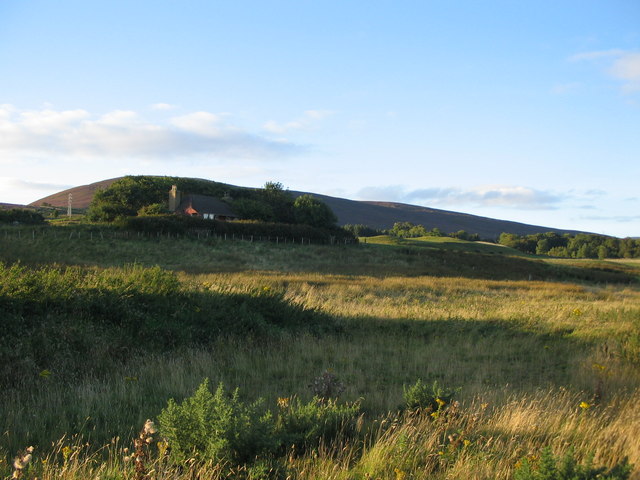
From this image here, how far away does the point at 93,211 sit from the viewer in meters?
69.0

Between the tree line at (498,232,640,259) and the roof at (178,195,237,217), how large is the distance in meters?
58.4

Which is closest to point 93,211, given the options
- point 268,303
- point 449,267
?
point 449,267

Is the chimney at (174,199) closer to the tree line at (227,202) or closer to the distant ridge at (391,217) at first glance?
the tree line at (227,202)

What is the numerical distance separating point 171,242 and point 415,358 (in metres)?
45.5

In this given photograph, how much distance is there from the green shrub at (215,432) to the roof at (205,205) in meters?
71.2

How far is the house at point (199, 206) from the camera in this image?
74.1m

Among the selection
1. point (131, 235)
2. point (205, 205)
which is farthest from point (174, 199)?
point (131, 235)

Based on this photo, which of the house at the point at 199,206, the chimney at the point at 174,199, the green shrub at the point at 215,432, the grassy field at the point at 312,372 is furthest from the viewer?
the chimney at the point at 174,199

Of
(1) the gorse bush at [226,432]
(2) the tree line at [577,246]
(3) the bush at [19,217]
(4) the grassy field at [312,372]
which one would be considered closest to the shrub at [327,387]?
(4) the grassy field at [312,372]

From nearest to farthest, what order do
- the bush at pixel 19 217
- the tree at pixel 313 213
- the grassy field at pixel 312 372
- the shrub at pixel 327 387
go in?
the grassy field at pixel 312 372
the shrub at pixel 327 387
the bush at pixel 19 217
the tree at pixel 313 213

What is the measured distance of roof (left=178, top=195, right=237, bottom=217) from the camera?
74812 millimetres

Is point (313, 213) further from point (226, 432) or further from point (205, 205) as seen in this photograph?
point (226, 432)

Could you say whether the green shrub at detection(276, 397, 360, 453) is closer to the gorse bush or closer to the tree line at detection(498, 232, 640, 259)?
the gorse bush

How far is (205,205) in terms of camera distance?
7569 centimetres
